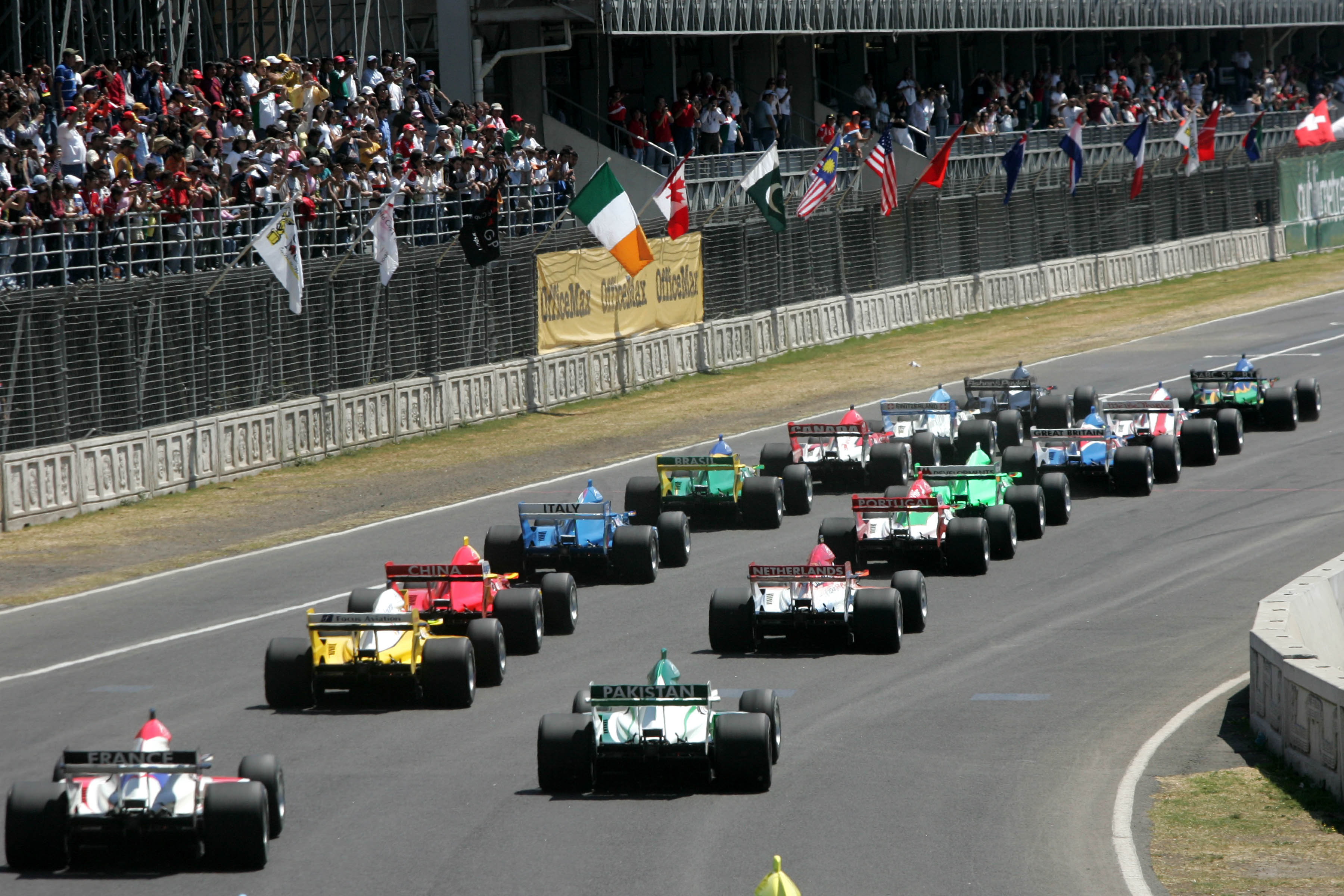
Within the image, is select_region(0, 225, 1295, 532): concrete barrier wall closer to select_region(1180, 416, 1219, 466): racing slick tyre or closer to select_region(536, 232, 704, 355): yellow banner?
select_region(536, 232, 704, 355): yellow banner

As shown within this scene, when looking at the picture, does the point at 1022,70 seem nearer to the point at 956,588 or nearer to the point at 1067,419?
the point at 1067,419

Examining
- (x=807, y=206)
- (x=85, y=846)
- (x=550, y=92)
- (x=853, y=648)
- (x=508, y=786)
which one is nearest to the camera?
(x=85, y=846)

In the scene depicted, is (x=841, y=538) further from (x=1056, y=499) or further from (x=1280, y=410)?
(x=1280, y=410)

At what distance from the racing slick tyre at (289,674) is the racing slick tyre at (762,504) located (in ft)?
27.9

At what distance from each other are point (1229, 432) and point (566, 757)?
1704cm

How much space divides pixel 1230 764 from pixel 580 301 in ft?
73.3

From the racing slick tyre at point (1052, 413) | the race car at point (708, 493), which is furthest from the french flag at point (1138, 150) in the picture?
the race car at point (708, 493)

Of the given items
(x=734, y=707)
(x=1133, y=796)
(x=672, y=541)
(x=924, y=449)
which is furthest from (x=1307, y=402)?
(x=1133, y=796)

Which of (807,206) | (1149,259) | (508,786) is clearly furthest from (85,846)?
Result: (1149,259)

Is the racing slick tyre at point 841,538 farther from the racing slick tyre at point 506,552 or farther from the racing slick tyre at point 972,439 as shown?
the racing slick tyre at point 972,439

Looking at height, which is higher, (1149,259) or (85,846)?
(1149,259)

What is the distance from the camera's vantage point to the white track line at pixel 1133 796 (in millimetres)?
10469

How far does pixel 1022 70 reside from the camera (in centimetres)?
6053

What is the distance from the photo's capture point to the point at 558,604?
16.9m
